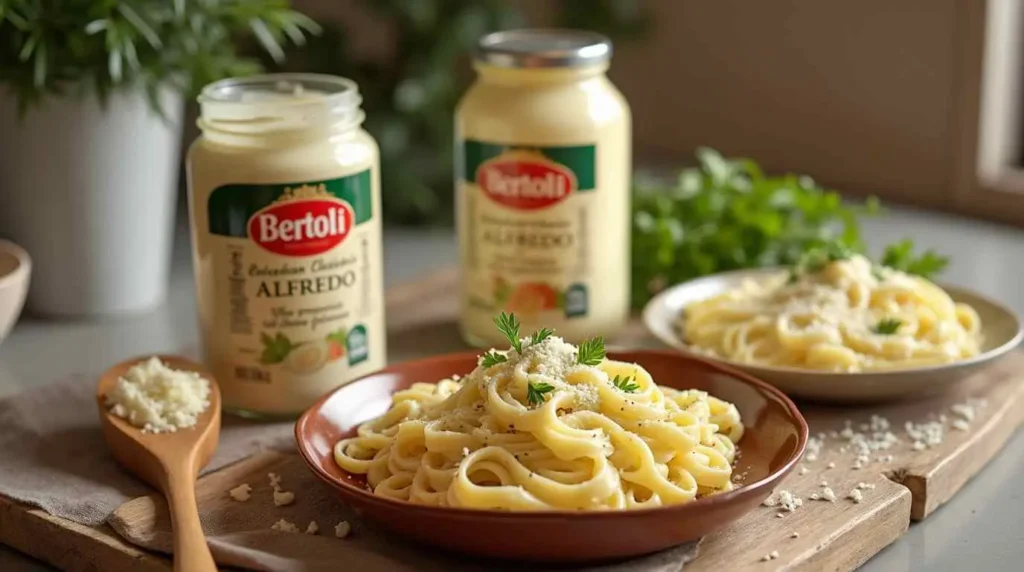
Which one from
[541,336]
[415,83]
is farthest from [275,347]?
[415,83]

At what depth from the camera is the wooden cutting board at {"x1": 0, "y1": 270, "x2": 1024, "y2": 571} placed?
1.55m

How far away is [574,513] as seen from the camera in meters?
1.40

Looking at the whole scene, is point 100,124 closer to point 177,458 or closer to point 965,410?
point 177,458

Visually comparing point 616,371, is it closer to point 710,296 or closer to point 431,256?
point 710,296

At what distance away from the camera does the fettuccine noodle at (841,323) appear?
198 cm

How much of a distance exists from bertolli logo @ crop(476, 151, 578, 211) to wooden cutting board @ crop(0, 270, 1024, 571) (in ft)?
1.63

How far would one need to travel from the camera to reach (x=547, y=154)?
2104 mm

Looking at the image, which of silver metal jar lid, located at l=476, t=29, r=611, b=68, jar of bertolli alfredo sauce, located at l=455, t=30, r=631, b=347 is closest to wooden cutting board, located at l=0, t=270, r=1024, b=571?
jar of bertolli alfredo sauce, located at l=455, t=30, r=631, b=347

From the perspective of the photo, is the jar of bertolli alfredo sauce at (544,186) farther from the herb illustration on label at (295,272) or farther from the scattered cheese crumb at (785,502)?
the scattered cheese crumb at (785,502)

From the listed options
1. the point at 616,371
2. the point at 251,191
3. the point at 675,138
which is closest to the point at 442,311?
the point at 251,191

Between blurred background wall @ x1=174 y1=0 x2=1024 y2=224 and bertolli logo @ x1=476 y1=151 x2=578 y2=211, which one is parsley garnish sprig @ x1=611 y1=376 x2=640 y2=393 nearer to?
bertolli logo @ x1=476 y1=151 x2=578 y2=211

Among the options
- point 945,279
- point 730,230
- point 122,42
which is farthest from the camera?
point 945,279

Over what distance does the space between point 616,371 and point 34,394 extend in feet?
3.03

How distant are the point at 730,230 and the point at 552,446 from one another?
1.07m
